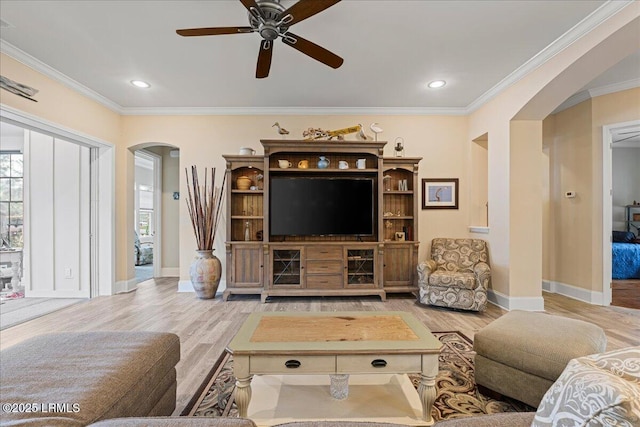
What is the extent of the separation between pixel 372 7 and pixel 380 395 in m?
2.78

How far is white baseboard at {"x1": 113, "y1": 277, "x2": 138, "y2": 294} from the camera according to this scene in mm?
4516

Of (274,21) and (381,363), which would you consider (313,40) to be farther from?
(381,363)

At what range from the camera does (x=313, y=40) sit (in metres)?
2.87

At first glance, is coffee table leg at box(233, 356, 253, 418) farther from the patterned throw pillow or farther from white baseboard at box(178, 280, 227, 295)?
white baseboard at box(178, 280, 227, 295)

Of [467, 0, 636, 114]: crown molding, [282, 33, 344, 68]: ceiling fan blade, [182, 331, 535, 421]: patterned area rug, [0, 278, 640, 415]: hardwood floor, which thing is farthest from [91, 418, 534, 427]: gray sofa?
[467, 0, 636, 114]: crown molding

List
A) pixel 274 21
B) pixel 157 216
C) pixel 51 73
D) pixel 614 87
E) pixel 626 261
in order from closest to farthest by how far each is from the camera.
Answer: pixel 274 21 < pixel 51 73 < pixel 614 87 < pixel 626 261 < pixel 157 216

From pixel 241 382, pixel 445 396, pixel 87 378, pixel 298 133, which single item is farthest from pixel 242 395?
pixel 298 133

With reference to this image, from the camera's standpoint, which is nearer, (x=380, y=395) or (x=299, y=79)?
(x=380, y=395)

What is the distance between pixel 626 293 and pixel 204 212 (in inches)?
245

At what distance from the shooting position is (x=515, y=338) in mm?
1761

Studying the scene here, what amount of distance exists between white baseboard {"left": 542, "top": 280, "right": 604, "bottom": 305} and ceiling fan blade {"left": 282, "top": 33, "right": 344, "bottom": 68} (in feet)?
14.3

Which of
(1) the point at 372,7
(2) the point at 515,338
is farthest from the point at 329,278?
(1) the point at 372,7

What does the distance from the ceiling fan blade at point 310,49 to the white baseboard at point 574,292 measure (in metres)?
4.36

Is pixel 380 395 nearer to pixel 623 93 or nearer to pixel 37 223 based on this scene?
pixel 623 93
